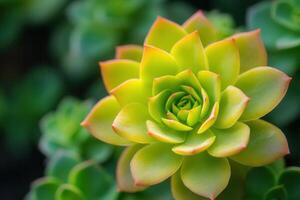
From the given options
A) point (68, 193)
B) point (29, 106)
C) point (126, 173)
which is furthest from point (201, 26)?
point (29, 106)

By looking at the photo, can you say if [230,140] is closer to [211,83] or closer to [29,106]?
[211,83]

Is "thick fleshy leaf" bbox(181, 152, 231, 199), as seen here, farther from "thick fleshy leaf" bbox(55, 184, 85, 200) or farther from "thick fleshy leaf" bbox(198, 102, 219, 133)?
"thick fleshy leaf" bbox(55, 184, 85, 200)

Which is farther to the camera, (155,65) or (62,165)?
(62,165)

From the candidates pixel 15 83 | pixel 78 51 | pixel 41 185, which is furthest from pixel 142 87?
pixel 15 83

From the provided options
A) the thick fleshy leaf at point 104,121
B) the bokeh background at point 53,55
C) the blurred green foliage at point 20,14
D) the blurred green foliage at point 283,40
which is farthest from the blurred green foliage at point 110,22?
the thick fleshy leaf at point 104,121

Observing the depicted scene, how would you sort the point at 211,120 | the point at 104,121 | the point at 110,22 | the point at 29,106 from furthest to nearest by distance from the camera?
the point at 29,106 < the point at 110,22 < the point at 104,121 < the point at 211,120

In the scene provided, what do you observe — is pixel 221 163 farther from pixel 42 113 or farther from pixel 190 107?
pixel 42 113

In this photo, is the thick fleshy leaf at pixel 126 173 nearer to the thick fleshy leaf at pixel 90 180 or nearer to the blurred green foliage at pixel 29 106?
the thick fleshy leaf at pixel 90 180
